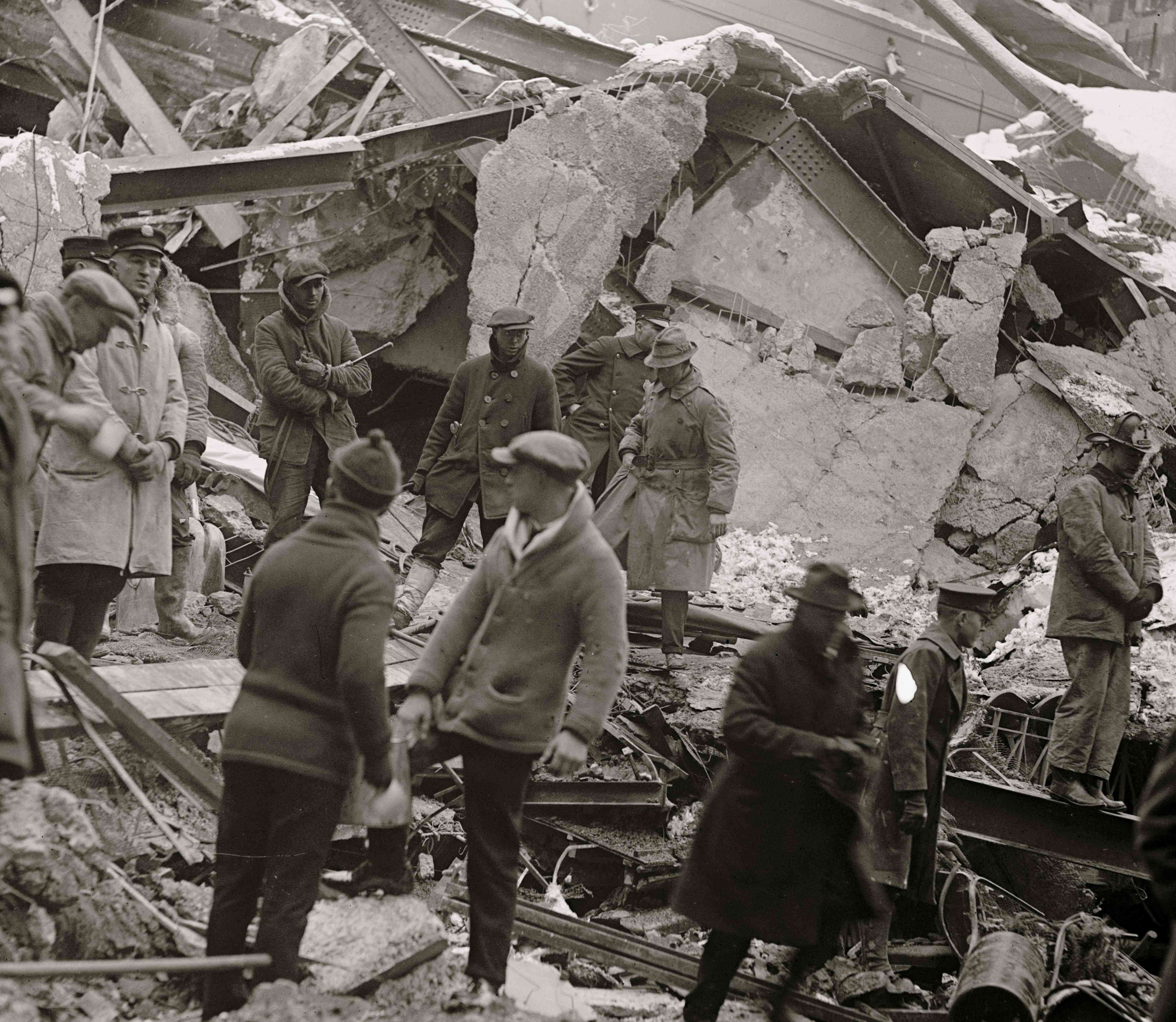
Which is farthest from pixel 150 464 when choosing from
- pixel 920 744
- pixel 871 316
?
pixel 871 316

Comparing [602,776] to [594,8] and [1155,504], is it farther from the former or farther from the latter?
[594,8]

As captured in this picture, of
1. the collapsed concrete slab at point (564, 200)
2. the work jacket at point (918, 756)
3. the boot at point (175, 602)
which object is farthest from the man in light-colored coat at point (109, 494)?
the collapsed concrete slab at point (564, 200)

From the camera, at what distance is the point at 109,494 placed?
4773 mm

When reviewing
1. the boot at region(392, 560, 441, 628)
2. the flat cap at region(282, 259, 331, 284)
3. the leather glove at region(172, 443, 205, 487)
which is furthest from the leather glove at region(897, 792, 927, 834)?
the flat cap at region(282, 259, 331, 284)

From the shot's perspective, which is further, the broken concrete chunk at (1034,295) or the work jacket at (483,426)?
the broken concrete chunk at (1034,295)

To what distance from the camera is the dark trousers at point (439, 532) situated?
6539 millimetres

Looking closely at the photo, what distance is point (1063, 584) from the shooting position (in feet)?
20.5

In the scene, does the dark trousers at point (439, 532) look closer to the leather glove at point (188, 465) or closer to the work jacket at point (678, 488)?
the work jacket at point (678, 488)

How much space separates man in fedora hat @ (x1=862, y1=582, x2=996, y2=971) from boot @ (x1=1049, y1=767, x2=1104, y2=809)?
1498 millimetres

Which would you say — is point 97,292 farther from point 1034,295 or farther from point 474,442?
point 1034,295

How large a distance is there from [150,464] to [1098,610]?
4.63 meters

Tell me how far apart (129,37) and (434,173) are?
290cm

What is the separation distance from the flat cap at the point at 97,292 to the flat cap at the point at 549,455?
3.95 feet

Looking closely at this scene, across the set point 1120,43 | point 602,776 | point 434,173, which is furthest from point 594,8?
point 602,776
